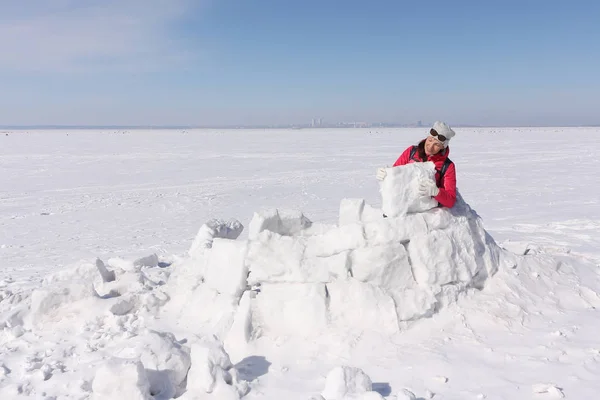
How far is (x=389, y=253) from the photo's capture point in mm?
4297

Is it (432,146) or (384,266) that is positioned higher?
(432,146)

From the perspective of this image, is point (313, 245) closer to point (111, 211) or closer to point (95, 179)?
point (111, 211)

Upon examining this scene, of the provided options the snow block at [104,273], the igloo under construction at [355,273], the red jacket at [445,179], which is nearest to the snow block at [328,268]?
the igloo under construction at [355,273]

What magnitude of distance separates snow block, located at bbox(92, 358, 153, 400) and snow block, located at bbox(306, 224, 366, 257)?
→ 194 centimetres

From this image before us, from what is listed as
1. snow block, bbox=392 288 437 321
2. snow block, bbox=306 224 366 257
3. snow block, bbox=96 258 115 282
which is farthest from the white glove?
snow block, bbox=96 258 115 282

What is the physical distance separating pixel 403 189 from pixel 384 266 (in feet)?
2.58

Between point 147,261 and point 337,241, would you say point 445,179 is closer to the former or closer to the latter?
point 337,241

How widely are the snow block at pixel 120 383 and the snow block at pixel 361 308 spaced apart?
1710mm

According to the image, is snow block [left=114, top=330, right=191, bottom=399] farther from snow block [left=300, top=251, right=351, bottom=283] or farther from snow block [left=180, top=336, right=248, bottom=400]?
snow block [left=300, top=251, right=351, bottom=283]

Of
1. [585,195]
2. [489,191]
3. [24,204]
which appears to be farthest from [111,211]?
[585,195]

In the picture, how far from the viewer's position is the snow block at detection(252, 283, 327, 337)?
13.6 ft

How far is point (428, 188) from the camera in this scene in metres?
4.39

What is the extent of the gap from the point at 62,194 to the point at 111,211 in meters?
3.73

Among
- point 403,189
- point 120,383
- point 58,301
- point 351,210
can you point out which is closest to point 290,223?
point 351,210
